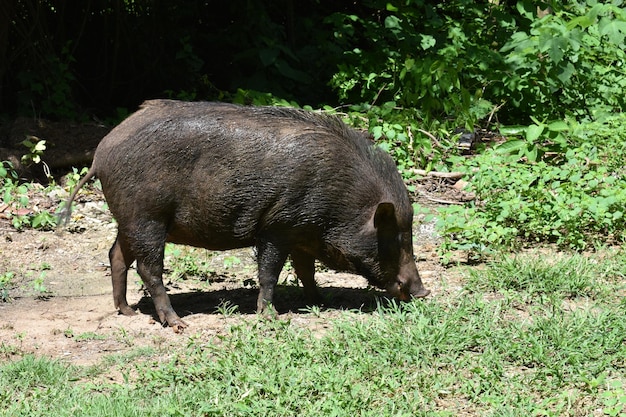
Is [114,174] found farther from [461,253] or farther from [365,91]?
[365,91]

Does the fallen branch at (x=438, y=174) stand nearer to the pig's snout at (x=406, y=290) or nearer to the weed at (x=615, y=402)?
the pig's snout at (x=406, y=290)

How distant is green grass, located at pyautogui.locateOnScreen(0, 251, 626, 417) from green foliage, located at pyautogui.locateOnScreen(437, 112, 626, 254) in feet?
3.89

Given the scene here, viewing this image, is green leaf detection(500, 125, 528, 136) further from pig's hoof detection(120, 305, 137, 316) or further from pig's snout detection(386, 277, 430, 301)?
pig's hoof detection(120, 305, 137, 316)

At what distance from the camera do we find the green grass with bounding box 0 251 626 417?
14.1 feet

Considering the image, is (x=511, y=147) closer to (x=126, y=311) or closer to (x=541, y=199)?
(x=541, y=199)

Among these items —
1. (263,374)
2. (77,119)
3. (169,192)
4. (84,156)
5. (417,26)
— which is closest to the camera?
(263,374)

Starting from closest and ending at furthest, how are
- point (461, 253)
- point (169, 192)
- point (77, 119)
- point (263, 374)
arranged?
1. point (263, 374)
2. point (169, 192)
3. point (461, 253)
4. point (77, 119)

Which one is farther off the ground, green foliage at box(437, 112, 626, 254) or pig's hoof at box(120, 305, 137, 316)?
green foliage at box(437, 112, 626, 254)

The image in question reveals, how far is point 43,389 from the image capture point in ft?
15.0

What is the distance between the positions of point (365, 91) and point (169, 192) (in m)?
4.61

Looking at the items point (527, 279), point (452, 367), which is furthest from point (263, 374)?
point (527, 279)

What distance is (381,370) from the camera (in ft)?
15.1

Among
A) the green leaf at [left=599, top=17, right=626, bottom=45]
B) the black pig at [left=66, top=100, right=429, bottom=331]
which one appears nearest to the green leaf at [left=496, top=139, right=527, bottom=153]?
the green leaf at [left=599, top=17, right=626, bottom=45]

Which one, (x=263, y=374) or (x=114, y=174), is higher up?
(x=114, y=174)
